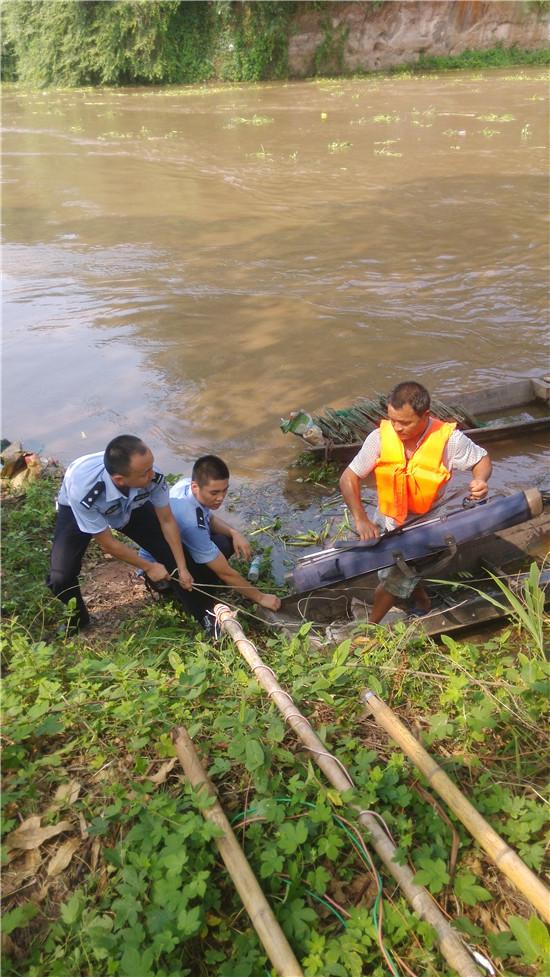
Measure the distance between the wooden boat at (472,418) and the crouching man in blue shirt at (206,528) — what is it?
2.07 metres

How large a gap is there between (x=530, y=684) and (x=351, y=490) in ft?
5.84

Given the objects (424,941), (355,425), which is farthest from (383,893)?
(355,425)

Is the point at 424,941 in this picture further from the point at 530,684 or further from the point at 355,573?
the point at 355,573

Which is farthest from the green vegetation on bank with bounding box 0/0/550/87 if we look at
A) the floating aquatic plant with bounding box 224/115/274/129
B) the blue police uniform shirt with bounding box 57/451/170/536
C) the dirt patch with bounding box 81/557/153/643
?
the blue police uniform shirt with bounding box 57/451/170/536

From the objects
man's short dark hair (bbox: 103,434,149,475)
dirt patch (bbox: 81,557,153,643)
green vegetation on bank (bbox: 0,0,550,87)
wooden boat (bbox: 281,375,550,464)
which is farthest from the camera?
green vegetation on bank (bbox: 0,0,550,87)

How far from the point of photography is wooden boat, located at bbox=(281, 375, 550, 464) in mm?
6559


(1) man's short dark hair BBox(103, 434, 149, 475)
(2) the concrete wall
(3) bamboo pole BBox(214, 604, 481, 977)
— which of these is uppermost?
(2) the concrete wall

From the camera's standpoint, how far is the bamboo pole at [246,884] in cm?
200

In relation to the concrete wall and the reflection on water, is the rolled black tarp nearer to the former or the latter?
the reflection on water

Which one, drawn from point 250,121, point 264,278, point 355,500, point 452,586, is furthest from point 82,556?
point 250,121

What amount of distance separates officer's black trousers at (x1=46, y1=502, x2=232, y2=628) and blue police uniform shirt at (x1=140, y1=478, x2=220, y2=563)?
0.09 meters

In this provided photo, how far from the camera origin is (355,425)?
6730 millimetres

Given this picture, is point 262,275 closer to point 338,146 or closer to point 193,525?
point 193,525

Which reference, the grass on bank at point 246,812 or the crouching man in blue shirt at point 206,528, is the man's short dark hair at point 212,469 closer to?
the crouching man in blue shirt at point 206,528
